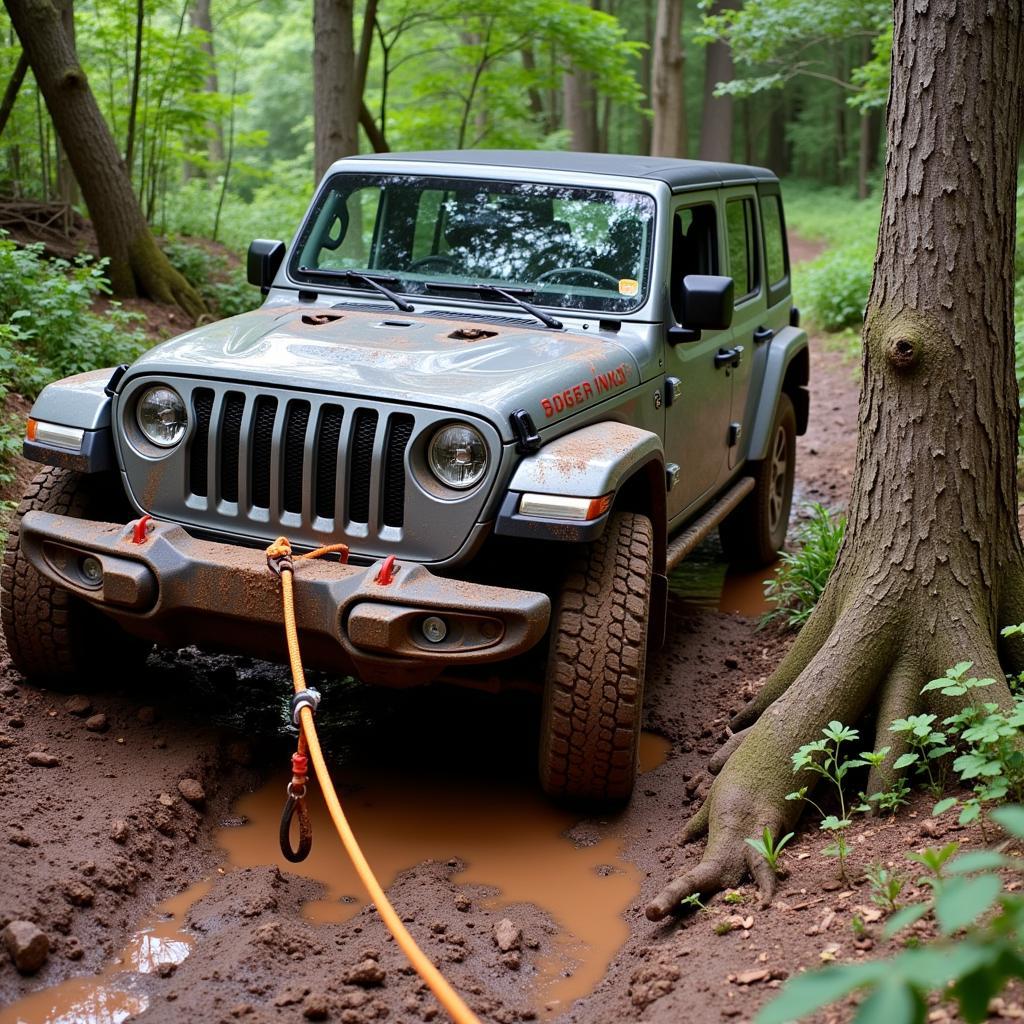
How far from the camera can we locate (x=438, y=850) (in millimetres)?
4027

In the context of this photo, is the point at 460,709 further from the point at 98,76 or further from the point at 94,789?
the point at 98,76

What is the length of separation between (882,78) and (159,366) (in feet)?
39.5

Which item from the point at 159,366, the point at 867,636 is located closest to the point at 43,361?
the point at 159,366

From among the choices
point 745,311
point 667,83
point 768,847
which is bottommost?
point 768,847

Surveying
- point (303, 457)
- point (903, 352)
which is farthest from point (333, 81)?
point (903, 352)

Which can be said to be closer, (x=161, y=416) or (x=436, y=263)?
(x=161, y=416)

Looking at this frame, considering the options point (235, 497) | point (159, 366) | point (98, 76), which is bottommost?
point (235, 497)

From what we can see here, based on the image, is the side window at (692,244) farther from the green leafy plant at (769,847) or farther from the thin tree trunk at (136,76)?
the thin tree trunk at (136,76)

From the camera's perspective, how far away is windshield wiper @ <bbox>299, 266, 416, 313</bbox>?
5.07 metres

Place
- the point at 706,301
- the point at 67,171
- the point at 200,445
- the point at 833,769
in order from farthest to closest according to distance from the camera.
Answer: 1. the point at 67,171
2. the point at 706,301
3. the point at 200,445
4. the point at 833,769

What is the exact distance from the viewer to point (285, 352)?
434 cm

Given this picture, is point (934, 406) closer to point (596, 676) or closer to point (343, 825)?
point (596, 676)

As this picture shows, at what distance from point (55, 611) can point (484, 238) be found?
2.34 metres

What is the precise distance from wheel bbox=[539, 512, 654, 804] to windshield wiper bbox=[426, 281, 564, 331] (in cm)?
116
